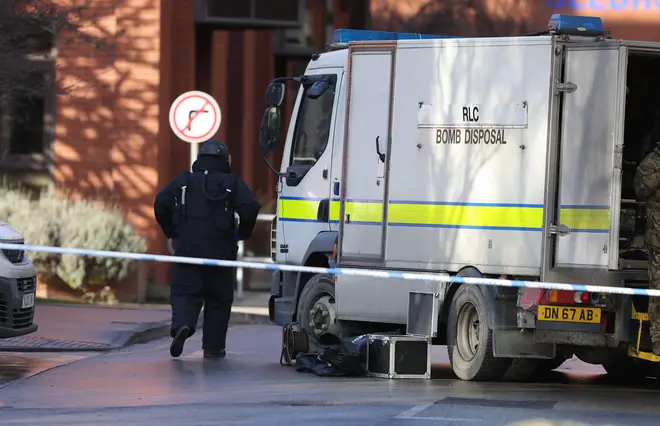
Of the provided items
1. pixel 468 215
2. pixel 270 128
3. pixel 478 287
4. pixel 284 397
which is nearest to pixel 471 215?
pixel 468 215

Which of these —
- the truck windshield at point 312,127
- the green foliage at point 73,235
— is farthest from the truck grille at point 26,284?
the green foliage at point 73,235

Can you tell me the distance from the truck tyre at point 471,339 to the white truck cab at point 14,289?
328cm

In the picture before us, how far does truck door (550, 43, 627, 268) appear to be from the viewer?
11781 mm

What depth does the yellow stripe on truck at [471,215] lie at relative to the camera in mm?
11914

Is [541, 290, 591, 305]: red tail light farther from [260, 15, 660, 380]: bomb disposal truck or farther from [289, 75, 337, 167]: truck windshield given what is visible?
[289, 75, 337, 167]: truck windshield

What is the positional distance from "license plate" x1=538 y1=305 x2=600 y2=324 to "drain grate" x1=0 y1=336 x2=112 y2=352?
211 inches

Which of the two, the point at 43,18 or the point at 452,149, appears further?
the point at 43,18

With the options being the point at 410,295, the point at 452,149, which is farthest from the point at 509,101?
the point at 410,295

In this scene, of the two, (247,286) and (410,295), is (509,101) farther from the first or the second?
(247,286)

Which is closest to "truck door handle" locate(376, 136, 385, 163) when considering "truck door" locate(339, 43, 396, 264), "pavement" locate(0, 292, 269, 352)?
"truck door" locate(339, 43, 396, 264)

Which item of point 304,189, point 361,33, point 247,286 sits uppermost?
point 361,33

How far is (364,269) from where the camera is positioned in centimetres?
1361

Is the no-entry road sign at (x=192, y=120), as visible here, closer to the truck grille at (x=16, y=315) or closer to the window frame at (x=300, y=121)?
the window frame at (x=300, y=121)

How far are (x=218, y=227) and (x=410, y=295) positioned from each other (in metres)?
2.16
